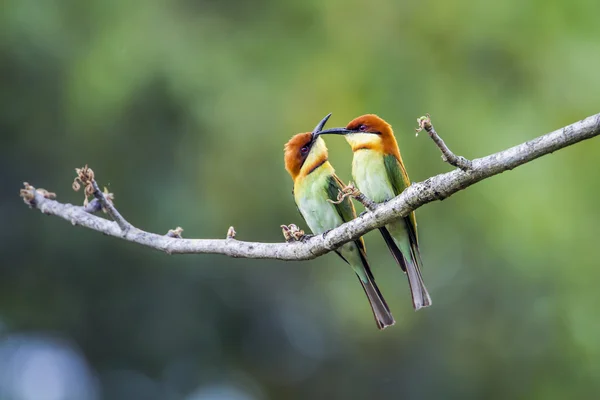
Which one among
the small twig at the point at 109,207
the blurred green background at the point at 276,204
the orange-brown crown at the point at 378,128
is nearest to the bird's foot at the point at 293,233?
the orange-brown crown at the point at 378,128

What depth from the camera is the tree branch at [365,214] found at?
1.82 metres

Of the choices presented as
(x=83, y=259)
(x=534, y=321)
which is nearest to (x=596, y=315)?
(x=534, y=321)

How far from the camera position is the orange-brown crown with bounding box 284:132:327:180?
120 inches

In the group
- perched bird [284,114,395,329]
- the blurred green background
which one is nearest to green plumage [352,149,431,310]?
perched bird [284,114,395,329]

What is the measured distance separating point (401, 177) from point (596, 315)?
14.2ft

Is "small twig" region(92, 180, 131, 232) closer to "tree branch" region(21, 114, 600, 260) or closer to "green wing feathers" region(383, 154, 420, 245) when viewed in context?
"tree branch" region(21, 114, 600, 260)

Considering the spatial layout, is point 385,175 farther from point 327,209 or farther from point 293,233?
point 293,233

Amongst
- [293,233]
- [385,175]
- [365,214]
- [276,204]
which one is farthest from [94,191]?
[276,204]

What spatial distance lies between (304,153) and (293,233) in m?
0.64

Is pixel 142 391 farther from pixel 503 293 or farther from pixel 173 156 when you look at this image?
pixel 503 293

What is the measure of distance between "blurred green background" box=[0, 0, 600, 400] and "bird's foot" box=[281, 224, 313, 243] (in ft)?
12.5

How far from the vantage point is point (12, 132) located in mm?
7113

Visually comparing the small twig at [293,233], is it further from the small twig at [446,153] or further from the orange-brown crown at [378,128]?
the small twig at [446,153]

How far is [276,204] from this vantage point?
6633 mm
